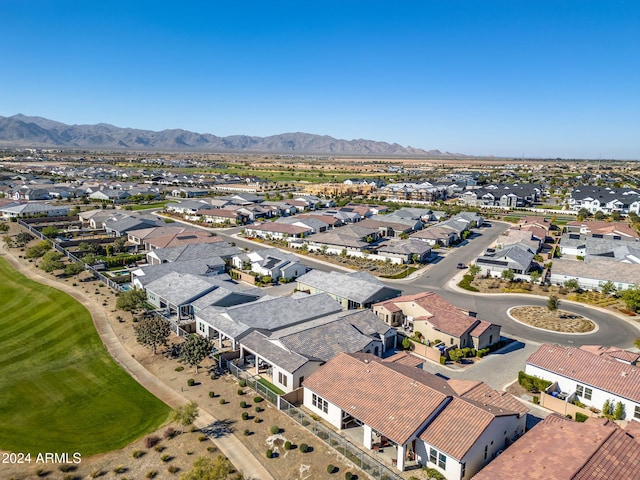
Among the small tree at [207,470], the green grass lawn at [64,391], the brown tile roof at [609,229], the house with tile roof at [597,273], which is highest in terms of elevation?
the brown tile roof at [609,229]

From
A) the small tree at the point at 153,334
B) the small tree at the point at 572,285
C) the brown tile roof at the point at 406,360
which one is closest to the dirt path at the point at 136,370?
the small tree at the point at 153,334

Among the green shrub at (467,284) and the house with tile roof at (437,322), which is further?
the green shrub at (467,284)

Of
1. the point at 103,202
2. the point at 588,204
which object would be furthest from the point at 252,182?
the point at 588,204

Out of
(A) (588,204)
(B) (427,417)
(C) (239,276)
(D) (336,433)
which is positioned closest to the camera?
(B) (427,417)

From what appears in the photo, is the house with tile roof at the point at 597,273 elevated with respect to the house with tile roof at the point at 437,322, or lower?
elevated

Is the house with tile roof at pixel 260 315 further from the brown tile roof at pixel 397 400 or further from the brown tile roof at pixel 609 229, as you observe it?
the brown tile roof at pixel 609 229

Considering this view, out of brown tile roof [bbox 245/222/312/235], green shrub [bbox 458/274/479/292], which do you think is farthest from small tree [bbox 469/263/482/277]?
brown tile roof [bbox 245/222/312/235]

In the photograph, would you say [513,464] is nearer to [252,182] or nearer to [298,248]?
[298,248]
